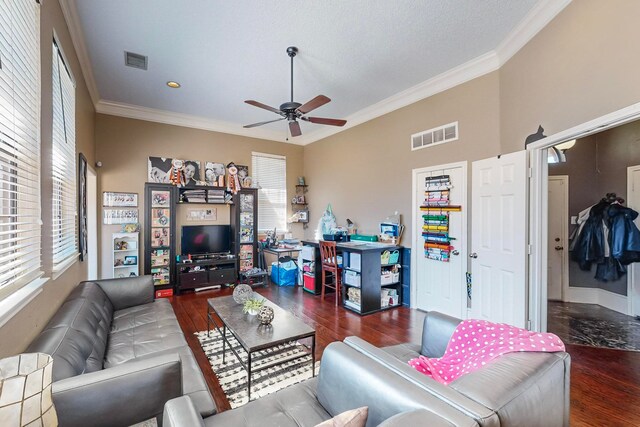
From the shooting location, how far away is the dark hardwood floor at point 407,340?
6.82ft

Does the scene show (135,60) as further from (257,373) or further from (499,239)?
(499,239)

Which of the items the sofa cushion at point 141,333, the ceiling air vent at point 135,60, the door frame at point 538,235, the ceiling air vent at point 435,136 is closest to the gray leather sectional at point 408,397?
the sofa cushion at point 141,333

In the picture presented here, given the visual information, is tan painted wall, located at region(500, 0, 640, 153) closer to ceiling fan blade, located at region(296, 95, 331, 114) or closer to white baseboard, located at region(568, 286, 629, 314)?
ceiling fan blade, located at region(296, 95, 331, 114)

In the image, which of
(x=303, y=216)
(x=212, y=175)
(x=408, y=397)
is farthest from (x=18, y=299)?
(x=303, y=216)

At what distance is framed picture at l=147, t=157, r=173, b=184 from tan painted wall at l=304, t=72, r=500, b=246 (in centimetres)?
296

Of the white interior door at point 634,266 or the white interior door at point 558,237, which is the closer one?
the white interior door at point 634,266

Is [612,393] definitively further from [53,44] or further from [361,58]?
[53,44]

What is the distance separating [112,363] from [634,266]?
6031mm

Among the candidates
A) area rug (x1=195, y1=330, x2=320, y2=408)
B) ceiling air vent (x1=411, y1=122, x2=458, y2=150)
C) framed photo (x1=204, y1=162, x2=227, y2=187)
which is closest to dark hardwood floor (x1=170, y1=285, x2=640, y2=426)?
area rug (x1=195, y1=330, x2=320, y2=408)

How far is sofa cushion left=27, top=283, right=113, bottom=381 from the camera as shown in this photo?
5.03ft

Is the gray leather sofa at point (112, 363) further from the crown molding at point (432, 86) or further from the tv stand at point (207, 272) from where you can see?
the crown molding at point (432, 86)

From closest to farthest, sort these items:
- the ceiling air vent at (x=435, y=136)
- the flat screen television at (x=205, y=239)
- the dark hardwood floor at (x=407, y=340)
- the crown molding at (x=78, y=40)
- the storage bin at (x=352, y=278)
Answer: the dark hardwood floor at (x=407, y=340)
the crown molding at (x=78, y=40)
the ceiling air vent at (x=435, y=136)
the storage bin at (x=352, y=278)
the flat screen television at (x=205, y=239)

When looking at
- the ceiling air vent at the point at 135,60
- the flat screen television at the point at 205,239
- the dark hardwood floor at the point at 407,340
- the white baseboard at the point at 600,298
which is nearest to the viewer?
the dark hardwood floor at the point at 407,340

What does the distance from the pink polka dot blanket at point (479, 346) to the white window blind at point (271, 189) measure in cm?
519
